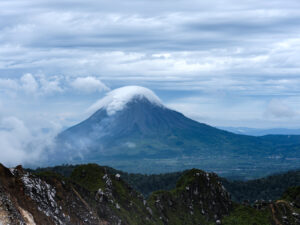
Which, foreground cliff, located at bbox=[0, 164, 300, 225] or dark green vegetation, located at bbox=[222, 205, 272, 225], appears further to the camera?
dark green vegetation, located at bbox=[222, 205, 272, 225]

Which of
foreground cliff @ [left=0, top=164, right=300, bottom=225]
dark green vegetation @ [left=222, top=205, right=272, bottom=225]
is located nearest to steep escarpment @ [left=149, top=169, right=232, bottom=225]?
foreground cliff @ [left=0, top=164, right=300, bottom=225]

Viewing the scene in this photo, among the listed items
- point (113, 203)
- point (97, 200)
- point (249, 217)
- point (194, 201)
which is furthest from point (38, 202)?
point (194, 201)

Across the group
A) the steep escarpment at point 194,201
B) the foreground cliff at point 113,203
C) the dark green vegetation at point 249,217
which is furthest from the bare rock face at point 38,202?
the dark green vegetation at point 249,217

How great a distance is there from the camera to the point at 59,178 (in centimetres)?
6744

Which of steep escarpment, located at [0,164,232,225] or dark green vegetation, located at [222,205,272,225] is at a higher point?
steep escarpment, located at [0,164,232,225]

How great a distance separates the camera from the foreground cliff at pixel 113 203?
49469 millimetres

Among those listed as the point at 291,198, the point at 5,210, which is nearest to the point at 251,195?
the point at 291,198

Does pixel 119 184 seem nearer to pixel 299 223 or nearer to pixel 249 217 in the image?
pixel 249 217

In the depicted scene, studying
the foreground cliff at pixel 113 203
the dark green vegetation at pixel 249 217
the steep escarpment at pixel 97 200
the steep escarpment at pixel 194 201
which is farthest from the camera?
the steep escarpment at pixel 194 201

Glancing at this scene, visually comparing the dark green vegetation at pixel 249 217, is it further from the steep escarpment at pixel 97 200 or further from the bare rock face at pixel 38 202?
the bare rock face at pixel 38 202

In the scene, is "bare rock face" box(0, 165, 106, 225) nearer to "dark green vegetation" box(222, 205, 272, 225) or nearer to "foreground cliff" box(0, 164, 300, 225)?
"foreground cliff" box(0, 164, 300, 225)

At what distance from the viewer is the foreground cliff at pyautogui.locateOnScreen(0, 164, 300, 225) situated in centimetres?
4947

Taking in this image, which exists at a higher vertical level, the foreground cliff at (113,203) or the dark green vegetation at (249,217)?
the foreground cliff at (113,203)

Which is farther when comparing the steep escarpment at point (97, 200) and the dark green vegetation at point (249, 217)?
the dark green vegetation at point (249, 217)
